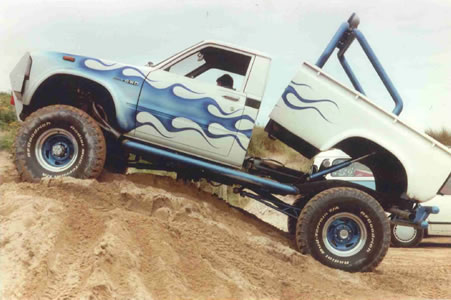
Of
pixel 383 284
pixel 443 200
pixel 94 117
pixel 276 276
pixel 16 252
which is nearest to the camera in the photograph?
pixel 16 252

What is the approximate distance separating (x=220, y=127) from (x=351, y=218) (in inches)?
74.2

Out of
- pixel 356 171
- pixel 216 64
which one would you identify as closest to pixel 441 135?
pixel 356 171

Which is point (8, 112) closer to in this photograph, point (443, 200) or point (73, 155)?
point (73, 155)

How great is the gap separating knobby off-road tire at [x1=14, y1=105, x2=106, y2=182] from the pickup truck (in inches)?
0.5

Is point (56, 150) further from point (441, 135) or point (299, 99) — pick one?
point (441, 135)

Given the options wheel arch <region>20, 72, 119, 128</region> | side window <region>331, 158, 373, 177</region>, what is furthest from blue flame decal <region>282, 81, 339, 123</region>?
side window <region>331, 158, 373, 177</region>

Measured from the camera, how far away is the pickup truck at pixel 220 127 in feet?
19.3

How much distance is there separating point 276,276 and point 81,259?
1.92 meters

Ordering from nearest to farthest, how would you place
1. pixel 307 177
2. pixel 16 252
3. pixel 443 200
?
pixel 16 252, pixel 307 177, pixel 443 200

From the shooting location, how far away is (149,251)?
454cm

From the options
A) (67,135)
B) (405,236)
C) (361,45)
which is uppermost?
(361,45)

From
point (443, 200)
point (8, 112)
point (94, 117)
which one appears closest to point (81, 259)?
point (94, 117)

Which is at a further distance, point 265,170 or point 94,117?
point 265,170

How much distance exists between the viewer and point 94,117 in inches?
244
